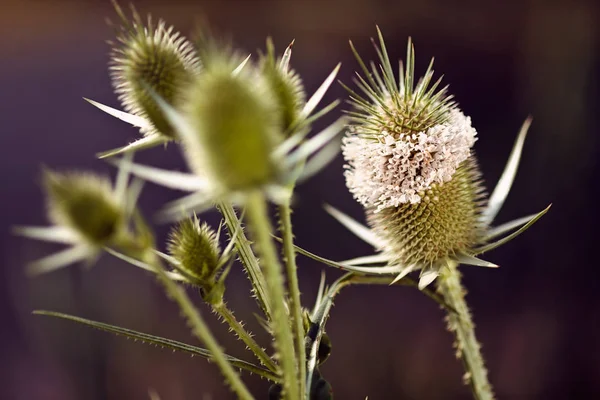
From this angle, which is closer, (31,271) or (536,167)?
(31,271)

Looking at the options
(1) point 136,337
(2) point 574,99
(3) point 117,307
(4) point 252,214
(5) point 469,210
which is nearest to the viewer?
(4) point 252,214

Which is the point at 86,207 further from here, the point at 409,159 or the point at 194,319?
the point at 409,159

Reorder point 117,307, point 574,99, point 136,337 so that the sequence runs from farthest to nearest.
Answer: point 574,99, point 117,307, point 136,337

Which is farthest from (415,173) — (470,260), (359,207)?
(359,207)

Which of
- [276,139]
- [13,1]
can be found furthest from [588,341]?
[13,1]

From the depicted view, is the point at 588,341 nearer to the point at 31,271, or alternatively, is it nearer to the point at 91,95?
the point at 91,95

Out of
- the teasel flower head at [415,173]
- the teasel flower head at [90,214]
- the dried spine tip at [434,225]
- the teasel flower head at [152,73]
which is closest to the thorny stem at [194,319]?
the teasel flower head at [90,214]

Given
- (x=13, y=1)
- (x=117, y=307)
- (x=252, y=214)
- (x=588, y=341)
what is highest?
(x=13, y=1)
